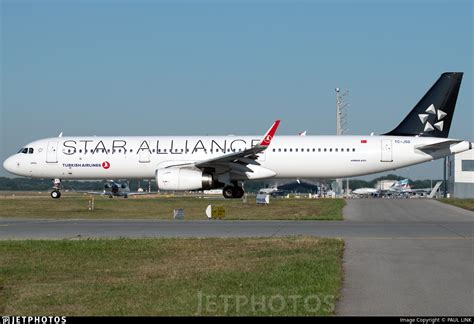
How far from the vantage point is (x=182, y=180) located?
35.3 m

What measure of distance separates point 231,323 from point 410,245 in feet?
31.3

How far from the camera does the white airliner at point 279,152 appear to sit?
37344 mm

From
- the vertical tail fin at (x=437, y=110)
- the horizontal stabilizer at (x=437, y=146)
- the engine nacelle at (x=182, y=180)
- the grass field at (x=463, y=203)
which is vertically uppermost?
the vertical tail fin at (x=437, y=110)

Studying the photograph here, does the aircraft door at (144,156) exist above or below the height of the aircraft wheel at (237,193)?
above

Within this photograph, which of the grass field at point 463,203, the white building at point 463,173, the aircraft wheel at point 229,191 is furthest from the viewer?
the white building at point 463,173

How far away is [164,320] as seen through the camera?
8.75 meters

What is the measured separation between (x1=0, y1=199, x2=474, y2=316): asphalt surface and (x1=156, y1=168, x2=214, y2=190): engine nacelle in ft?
28.9

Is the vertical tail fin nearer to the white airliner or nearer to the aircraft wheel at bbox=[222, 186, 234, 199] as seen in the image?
the white airliner

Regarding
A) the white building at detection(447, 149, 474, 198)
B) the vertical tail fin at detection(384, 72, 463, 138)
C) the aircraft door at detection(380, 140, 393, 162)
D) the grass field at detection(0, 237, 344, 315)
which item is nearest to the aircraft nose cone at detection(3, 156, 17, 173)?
the aircraft door at detection(380, 140, 393, 162)

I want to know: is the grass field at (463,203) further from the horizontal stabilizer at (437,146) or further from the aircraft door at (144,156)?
the aircraft door at (144,156)

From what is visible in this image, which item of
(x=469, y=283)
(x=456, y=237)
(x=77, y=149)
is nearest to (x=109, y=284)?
(x=469, y=283)

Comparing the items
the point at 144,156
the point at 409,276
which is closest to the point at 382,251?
the point at 409,276

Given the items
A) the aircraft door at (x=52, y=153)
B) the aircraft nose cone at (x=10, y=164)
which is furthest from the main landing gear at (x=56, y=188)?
the aircraft nose cone at (x=10, y=164)

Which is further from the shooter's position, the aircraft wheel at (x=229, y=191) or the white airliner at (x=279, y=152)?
the aircraft wheel at (x=229, y=191)
